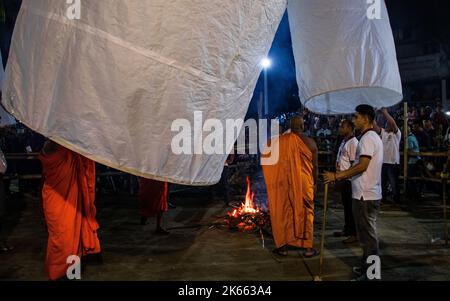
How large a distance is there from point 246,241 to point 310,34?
125 inches

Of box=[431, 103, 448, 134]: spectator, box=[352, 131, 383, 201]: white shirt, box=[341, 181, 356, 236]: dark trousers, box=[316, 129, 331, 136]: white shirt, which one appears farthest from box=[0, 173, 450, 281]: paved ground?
box=[316, 129, 331, 136]: white shirt

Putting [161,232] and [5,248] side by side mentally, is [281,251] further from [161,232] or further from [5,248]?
[5,248]

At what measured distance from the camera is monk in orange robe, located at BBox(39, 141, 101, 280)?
14.7 ft

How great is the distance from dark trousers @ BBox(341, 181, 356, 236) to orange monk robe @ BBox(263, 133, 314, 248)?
3.50ft

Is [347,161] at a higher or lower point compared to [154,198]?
higher

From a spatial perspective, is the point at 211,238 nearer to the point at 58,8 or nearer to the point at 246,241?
the point at 246,241

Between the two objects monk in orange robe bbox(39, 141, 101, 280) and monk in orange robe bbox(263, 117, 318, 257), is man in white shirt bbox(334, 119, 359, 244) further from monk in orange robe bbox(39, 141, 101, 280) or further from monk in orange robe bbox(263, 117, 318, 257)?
monk in orange robe bbox(39, 141, 101, 280)

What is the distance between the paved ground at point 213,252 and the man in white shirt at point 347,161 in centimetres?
31

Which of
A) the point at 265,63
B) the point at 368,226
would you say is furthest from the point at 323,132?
the point at 368,226

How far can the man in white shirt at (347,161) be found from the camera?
19.7 ft

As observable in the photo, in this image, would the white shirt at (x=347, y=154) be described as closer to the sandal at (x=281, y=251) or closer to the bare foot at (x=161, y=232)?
the sandal at (x=281, y=251)

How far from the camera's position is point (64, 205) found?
15.0 ft

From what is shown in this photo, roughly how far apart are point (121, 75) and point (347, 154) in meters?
4.22
